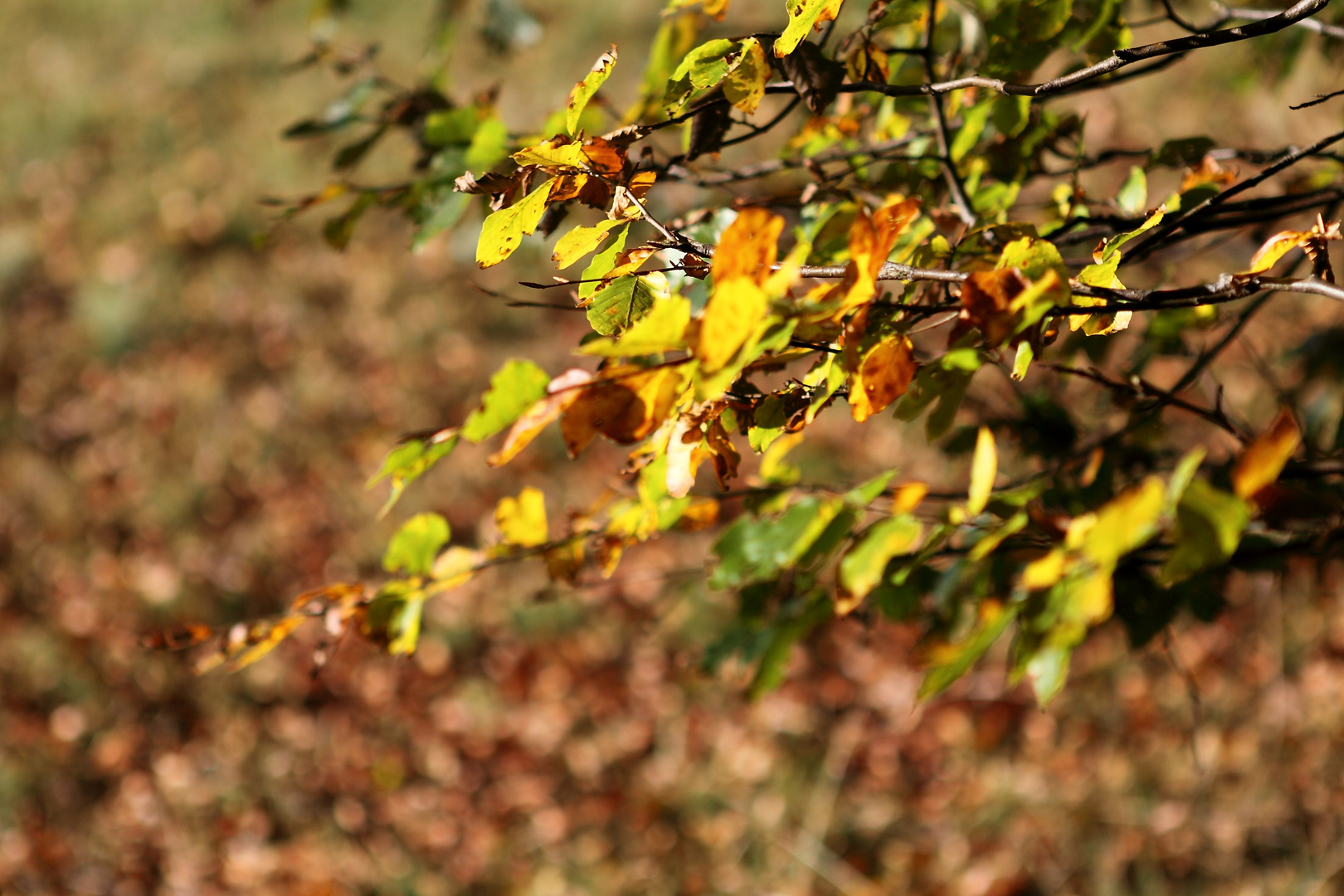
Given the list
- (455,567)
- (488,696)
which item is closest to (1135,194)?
(455,567)

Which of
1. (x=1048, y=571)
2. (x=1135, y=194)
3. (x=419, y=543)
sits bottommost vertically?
(x=419, y=543)

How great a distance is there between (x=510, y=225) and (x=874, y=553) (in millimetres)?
344

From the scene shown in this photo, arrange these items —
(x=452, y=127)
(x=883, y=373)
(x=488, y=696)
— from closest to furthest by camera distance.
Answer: (x=883, y=373), (x=452, y=127), (x=488, y=696)

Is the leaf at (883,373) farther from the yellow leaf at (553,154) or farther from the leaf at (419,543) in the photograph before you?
the leaf at (419,543)

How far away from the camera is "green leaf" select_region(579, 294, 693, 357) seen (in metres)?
0.40

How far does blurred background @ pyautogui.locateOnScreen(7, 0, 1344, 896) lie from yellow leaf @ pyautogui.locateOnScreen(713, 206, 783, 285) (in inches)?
25.9

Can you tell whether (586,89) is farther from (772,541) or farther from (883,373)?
(772,541)

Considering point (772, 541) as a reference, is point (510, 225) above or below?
above

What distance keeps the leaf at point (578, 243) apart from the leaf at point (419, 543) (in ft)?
0.97

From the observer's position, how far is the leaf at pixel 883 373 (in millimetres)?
Result: 506

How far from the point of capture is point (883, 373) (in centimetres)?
51

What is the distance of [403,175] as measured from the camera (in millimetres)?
4656

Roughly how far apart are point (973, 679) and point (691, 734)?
821mm

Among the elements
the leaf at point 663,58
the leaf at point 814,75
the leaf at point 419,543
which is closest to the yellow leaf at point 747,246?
the leaf at point 814,75
